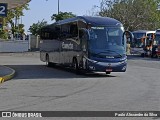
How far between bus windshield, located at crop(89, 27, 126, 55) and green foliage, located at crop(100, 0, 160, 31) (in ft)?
191

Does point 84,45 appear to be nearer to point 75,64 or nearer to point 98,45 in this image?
point 98,45

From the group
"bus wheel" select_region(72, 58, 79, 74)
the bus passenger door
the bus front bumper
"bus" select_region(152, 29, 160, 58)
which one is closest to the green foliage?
"bus" select_region(152, 29, 160, 58)

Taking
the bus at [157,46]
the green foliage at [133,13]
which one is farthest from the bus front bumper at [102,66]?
the green foliage at [133,13]

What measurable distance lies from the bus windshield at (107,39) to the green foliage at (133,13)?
191ft

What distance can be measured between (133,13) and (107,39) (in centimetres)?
5994

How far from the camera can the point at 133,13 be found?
83188mm

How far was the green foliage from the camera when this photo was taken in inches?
3250

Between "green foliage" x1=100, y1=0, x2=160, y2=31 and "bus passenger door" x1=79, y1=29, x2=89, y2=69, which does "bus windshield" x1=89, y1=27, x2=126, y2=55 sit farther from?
"green foliage" x1=100, y1=0, x2=160, y2=31

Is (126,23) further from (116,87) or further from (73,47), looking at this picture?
(116,87)

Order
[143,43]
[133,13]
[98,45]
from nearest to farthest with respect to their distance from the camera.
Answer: [98,45] → [143,43] → [133,13]

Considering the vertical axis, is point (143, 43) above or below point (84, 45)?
below

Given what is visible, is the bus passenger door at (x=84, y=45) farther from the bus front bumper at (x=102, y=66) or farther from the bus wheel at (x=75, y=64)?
the bus wheel at (x=75, y=64)

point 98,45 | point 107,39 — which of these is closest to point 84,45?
point 98,45

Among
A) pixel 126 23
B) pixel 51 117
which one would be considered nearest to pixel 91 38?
pixel 51 117
